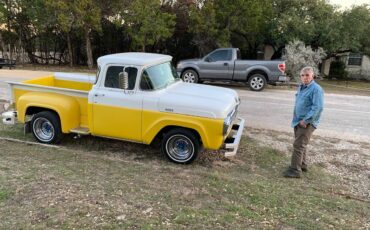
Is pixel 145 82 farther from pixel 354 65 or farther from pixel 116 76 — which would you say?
pixel 354 65

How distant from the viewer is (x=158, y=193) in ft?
16.6

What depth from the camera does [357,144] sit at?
26.5 feet

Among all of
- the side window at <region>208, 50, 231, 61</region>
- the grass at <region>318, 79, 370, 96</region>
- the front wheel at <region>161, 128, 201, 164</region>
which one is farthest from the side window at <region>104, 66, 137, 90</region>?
the grass at <region>318, 79, 370, 96</region>

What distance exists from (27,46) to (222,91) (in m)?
26.6

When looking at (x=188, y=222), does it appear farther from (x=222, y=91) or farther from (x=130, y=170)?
(x=222, y=91)

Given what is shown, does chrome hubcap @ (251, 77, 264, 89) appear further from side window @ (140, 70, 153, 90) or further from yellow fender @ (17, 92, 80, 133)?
yellow fender @ (17, 92, 80, 133)

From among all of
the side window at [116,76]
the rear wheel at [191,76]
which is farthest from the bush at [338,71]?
the side window at [116,76]

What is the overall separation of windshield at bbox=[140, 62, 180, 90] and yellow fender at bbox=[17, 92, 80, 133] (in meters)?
1.56

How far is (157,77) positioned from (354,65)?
3172 cm

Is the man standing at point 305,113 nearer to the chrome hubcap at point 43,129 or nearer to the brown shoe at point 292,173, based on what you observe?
the brown shoe at point 292,173

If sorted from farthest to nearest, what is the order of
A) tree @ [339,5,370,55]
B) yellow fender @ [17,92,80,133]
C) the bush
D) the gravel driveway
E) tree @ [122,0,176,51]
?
the bush → tree @ [339,5,370,55] → tree @ [122,0,176,51] → yellow fender @ [17,92,80,133] → the gravel driveway

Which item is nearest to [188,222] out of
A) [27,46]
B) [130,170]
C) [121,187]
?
[121,187]

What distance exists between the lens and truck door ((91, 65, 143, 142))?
20.4 feet

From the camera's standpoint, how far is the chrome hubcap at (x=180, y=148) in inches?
244
